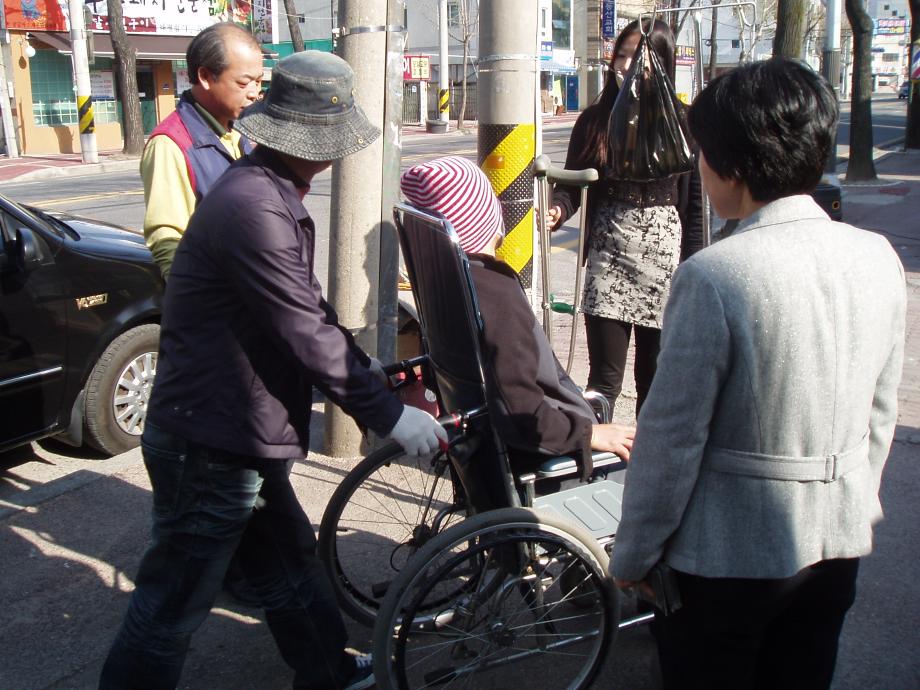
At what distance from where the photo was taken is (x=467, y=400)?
9.29 ft

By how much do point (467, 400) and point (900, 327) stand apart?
1.29 metres

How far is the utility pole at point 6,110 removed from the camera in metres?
24.8

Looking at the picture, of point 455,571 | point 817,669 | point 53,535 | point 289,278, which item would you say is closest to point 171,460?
point 289,278

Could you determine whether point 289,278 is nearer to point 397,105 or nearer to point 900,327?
point 900,327

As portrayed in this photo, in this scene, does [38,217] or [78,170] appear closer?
[38,217]

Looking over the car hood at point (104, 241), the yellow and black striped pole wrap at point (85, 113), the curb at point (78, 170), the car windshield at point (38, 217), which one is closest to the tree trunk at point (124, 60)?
the yellow and black striped pole wrap at point (85, 113)

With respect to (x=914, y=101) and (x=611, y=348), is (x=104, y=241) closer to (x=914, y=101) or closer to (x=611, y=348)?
(x=611, y=348)

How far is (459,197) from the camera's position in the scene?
2.72 meters

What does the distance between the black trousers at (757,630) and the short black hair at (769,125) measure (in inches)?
29.8

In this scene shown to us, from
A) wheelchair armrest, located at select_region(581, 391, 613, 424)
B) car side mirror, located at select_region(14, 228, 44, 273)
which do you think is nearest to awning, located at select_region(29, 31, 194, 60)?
car side mirror, located at select_region(14, 228, 44, 273)

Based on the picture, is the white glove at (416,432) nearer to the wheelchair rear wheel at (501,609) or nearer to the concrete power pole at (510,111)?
the wheelchair rear wheel at (501,609)

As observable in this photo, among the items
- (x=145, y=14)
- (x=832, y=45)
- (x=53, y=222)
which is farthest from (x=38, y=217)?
(x=145, y=14)

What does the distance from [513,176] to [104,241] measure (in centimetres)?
222

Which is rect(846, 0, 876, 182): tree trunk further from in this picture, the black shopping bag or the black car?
the black car
